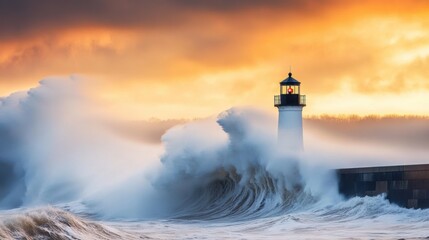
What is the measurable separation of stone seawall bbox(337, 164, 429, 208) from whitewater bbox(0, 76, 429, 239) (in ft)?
0.64

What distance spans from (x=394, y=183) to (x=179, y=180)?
7749 millimetres

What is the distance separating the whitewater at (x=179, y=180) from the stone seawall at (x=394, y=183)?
19cm

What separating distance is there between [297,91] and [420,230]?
7.18 meters

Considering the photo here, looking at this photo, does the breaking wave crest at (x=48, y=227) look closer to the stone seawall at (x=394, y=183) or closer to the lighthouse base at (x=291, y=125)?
the stone seawall at (x=394, y=183)

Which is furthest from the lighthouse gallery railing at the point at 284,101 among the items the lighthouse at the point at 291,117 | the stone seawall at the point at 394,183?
the stone seawall at the point at 394,183

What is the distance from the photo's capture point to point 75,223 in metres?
22.8

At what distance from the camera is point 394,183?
26.0 meters

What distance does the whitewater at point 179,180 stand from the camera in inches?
969

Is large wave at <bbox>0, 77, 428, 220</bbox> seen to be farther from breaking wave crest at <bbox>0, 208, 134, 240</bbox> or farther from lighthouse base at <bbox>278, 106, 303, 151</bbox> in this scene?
breaking wave crest at <bbox>0, 208, 134, 240</bbox>

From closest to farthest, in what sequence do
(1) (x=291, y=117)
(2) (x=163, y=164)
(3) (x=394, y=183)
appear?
(3) (x=394, y=183) → (1) (x=291, y=117) → (2) (x=163, y=164)

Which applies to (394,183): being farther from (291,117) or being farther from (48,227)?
(48,227)

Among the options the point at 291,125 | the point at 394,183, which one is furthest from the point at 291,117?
the point at 394,183

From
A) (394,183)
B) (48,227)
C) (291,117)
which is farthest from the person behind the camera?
(291,117)

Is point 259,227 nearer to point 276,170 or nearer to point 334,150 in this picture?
point 276,170
